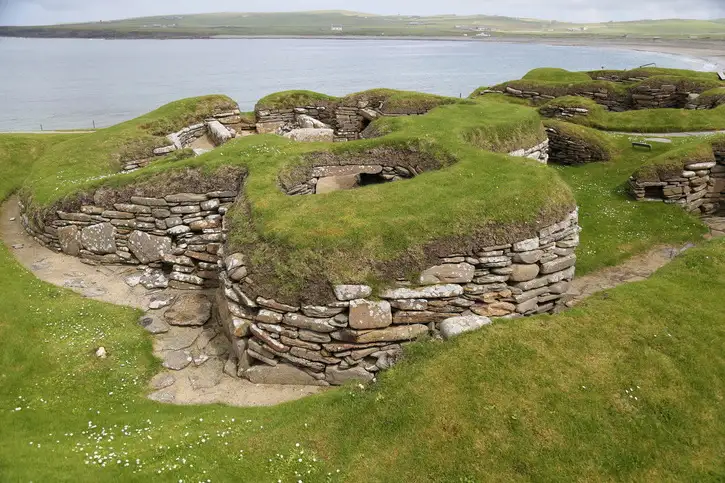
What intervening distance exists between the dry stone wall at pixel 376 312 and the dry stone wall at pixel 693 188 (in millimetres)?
9604

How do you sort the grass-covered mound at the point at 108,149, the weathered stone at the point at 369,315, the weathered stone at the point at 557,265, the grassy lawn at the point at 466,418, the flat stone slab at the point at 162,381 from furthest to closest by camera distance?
the grass-covered mound at the point at 108,149 < the weathered stone at the point at 557,265 < the flat stone slab at the point at 162,381 < the weathered stone at the point at 369,315 < the grassy lawn at the point at 466,418

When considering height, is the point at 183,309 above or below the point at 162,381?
above

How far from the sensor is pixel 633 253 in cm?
1514

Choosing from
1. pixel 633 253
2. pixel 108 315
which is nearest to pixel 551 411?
pixel 633 253

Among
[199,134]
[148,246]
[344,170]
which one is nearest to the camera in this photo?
[148,246]

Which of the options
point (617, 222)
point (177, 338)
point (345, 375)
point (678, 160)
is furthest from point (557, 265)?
point (678, 160)

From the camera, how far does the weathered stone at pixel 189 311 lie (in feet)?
41.4

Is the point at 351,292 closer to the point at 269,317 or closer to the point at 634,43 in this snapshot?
the point at 269,317

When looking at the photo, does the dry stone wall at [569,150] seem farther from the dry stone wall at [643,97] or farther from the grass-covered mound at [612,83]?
the grass-covered mound at [612,83]

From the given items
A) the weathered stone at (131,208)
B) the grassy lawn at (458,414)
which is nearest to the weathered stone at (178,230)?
the weathered stone at (131,208)

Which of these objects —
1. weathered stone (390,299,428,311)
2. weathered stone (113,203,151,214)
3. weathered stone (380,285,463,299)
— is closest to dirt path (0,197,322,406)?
weathered stone (113,203,151,214)

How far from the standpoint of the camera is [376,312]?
962 centimetres

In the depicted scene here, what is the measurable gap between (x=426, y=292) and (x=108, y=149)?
56.1ft

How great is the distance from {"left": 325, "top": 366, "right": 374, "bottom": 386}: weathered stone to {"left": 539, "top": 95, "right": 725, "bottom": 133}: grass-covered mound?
2347 cm
